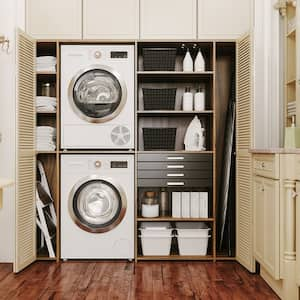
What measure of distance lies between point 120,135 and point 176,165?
0.55 metres

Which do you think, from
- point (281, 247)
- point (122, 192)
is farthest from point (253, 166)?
point (122, 192)

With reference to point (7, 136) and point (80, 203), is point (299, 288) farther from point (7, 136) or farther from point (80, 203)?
point (7, 136)

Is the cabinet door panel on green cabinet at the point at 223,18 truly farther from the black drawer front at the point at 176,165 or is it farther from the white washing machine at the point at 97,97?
the black drawer front at the point at 176,165

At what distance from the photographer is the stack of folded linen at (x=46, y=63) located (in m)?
4.18

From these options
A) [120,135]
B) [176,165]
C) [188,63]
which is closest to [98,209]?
[120,135]

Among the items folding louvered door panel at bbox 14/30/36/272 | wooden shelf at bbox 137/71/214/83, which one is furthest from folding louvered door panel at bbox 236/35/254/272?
folding louvered door panel at bbox 14/30/36/272

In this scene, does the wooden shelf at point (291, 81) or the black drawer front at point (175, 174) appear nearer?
the wooden shelf at point (291, 81)

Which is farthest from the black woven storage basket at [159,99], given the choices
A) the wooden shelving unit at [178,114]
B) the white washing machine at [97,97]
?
the white washing machine at [97,97]

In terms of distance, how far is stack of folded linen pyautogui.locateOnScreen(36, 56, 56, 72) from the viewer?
4.18 metres

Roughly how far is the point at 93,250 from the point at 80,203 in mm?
420

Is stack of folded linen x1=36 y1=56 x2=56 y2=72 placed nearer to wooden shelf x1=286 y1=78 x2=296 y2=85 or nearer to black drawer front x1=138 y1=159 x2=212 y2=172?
black drawer front x1=138 y1=159 x2=212 y2=172

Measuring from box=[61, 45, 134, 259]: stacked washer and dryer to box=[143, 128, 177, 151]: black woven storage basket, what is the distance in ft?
0.57

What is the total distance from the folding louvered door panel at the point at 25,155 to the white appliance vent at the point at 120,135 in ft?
2.27

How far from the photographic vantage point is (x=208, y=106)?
4520mm
